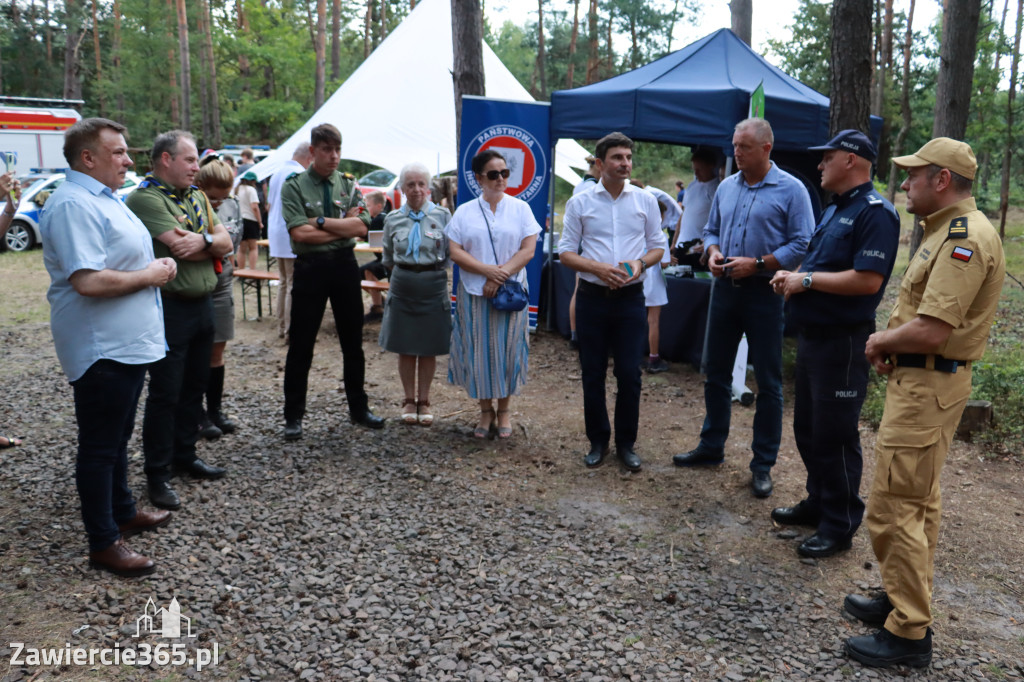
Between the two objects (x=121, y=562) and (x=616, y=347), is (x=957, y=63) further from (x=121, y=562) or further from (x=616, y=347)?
(x=121, y=562)

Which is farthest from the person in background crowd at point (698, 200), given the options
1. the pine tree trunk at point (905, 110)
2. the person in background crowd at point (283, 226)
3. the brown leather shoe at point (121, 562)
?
the pine tree trunk at point (905, 110)

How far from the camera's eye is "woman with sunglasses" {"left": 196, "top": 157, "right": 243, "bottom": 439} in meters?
4.96

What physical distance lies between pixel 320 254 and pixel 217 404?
1.27 m

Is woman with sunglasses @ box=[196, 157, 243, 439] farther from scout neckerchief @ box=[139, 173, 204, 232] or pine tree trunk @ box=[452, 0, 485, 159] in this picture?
pine tree trunk @ box=[452, 0, 485, 159]

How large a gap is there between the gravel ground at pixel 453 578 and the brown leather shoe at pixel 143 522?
0.07 meters

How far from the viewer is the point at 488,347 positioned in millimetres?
5035

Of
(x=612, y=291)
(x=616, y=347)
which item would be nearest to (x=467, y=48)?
(x=612, y=291)

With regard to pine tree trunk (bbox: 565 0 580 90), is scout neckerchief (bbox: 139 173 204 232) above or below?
below

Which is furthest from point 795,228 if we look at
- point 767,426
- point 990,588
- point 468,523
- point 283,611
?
point 283,611

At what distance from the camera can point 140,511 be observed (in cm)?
380

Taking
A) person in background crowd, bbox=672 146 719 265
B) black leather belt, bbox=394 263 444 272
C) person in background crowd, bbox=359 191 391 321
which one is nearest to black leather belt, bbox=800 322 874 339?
black leather belt, bbox=394 263 444 272

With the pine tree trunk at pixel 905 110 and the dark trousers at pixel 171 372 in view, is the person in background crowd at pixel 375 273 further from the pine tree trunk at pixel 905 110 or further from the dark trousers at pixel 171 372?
the pine tree trunk at pixel 905 110

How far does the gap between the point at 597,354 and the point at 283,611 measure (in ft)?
7.65

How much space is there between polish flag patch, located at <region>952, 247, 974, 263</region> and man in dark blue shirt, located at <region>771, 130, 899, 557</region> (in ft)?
1.98
